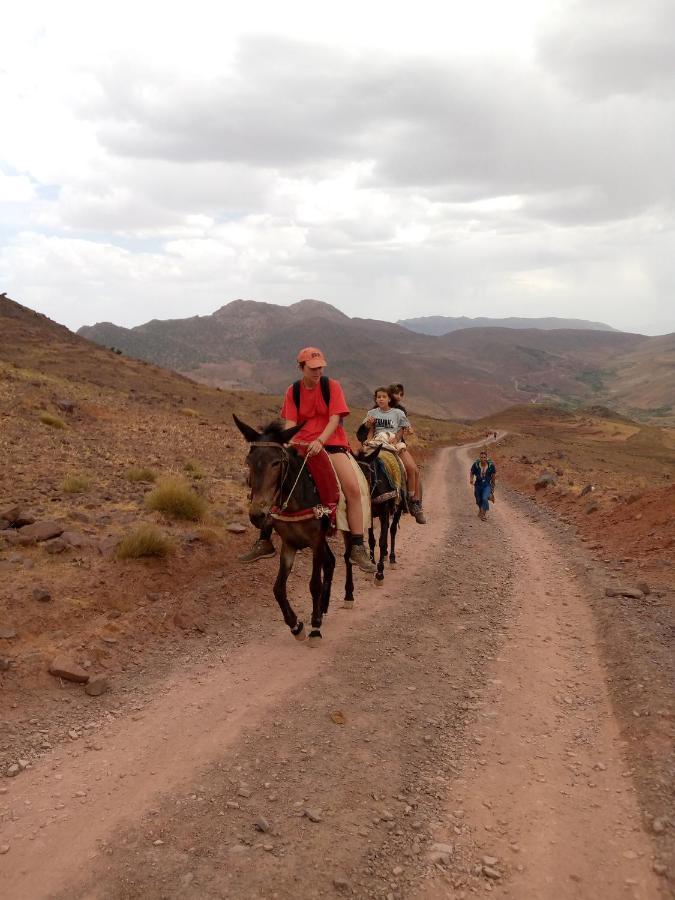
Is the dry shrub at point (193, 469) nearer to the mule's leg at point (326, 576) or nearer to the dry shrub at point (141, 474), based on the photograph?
the dry shrub at point (141, 474)

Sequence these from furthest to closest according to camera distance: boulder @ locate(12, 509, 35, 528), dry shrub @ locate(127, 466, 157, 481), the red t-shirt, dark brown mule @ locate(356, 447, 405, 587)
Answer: dry shrub @ locate(127, 466, 157, 481) → dark brown mule @ locate(356, 447, 405, 587) → boulder @ locate(12, 509, 35, 528) → the red t-shirt

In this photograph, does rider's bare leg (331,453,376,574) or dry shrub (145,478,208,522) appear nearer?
rider's bare leg (331,453,376,574)

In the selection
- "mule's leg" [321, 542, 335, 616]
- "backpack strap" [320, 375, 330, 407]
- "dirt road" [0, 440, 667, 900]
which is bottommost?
"dirt road" [0, 440, 667, 900]

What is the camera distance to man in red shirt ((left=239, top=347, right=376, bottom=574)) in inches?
307

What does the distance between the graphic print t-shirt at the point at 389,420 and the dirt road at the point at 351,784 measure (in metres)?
5.18

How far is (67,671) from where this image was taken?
20.9 ft

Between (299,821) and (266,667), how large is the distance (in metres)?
2.72

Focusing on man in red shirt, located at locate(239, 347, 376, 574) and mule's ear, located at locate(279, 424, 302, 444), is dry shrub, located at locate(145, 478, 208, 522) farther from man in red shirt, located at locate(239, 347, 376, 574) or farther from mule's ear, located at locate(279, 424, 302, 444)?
mule's ear, located at locate(279, 424, 302, 444)

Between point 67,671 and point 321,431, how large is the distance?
4.27 metres

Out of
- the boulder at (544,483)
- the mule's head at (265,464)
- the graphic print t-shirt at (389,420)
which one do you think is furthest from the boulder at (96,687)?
the boulder at (544,483)

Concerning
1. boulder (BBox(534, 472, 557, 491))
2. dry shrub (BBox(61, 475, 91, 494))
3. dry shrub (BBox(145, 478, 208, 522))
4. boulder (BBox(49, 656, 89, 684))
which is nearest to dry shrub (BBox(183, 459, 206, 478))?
dry shrub (BBox(61, 475, 91, 494))

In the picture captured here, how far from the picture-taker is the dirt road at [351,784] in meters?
3.98

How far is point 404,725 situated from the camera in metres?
5.85

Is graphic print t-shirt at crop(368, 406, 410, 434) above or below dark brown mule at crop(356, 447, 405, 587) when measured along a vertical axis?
above
